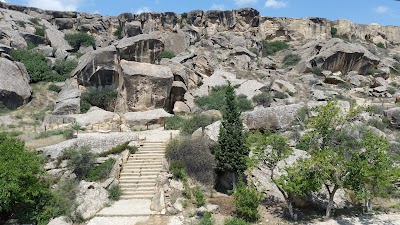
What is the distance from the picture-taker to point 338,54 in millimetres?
38312

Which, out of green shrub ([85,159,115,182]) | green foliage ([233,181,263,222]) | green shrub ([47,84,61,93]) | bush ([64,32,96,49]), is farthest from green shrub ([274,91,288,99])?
bush ([64,32,96,49])

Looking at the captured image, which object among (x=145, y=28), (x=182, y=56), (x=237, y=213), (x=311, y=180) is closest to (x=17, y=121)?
(x=182, y=56)

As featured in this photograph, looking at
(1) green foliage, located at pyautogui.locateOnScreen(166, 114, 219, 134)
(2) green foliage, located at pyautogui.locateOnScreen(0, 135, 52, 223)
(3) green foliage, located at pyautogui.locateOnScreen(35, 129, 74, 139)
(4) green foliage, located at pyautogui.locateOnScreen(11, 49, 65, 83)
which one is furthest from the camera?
(4) green foliage, located at pyautogui.locateOnScreen(11, 49, 65, 83)

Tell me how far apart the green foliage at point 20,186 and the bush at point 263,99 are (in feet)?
58.1

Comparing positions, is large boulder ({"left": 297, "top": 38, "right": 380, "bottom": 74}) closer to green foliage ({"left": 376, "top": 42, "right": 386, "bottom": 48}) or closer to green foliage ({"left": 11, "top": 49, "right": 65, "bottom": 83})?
green foliage ({"left": 376, "top": 42, "right": 386, "bottom": 48})

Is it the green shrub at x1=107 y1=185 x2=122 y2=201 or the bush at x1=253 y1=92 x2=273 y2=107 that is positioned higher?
the bush at x1=253 y1=92 x2=273 y2=107

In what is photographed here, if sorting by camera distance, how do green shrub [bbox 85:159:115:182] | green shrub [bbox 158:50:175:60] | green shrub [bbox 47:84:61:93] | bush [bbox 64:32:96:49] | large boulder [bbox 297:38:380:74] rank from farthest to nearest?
bush [bbox 64:32:96:49]
large boulder [bbox 297:38:380:74]
green shrub [bbox 158:50:175:60]
green shrub [bbox 47:84:61:93]
green shrub [bbox 85:159:115:182]

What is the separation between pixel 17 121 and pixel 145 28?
89.5 ft

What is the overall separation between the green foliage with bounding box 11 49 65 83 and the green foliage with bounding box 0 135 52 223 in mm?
21077

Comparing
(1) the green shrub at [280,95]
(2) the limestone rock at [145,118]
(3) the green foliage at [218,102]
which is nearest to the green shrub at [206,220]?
(2) the limestone rock at [145,118]

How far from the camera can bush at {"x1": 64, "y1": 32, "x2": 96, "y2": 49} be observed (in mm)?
42237

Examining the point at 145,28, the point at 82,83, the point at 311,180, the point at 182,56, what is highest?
the point at 145,28

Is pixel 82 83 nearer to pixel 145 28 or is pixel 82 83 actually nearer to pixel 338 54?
pixel 145 28

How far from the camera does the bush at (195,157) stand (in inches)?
560
